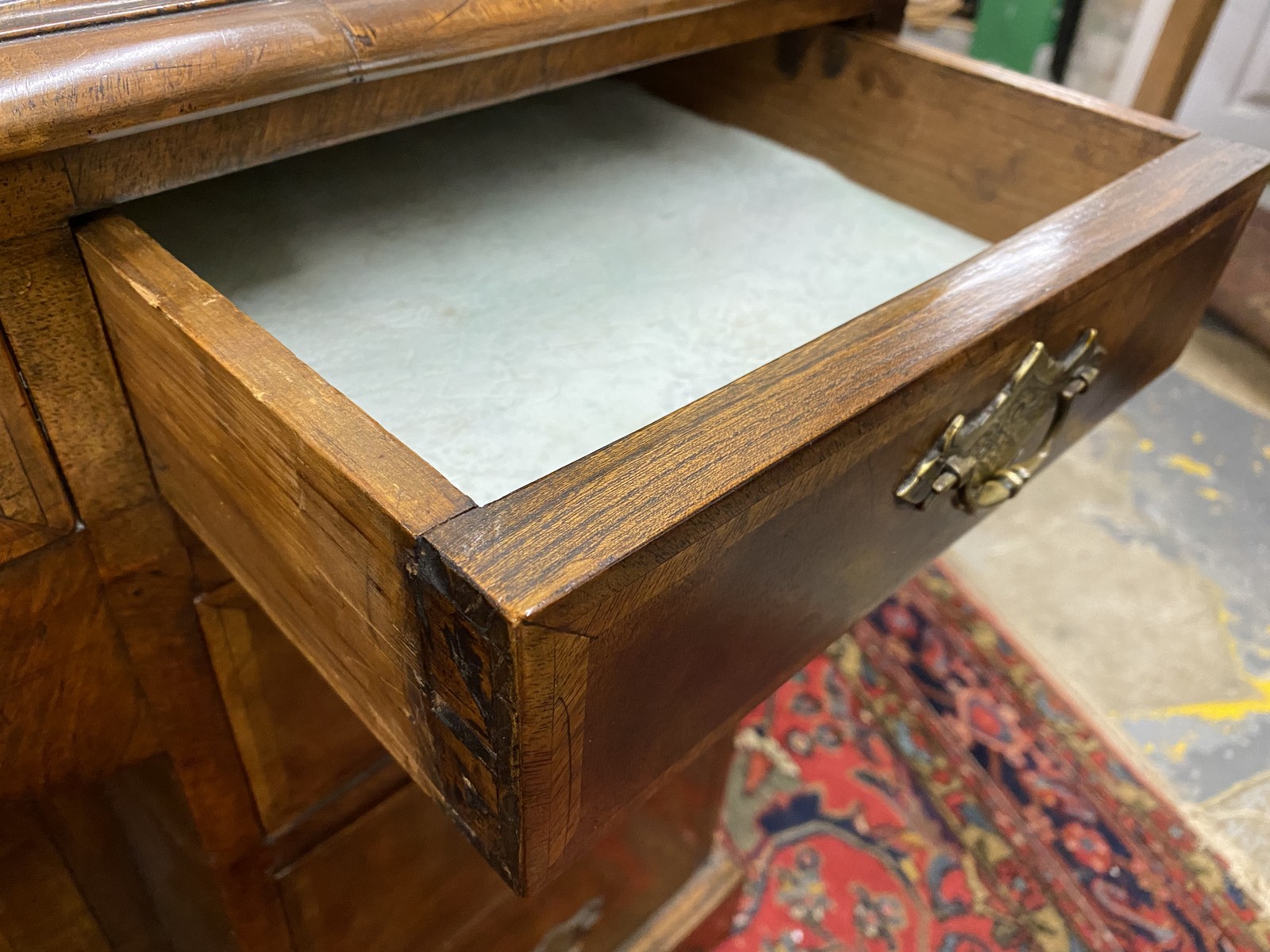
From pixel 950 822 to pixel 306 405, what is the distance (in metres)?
0.98

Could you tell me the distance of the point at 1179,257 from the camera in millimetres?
485

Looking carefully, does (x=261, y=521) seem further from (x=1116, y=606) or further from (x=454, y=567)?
(x=1116, y=606)

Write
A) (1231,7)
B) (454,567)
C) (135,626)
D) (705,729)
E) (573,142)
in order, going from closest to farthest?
(454,567)
(705,729)
(135,626)
(573,142)
(1231,7)

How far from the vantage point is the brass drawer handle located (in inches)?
15.7

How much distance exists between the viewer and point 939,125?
0.60m

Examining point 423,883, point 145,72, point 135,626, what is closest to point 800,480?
point 145,72

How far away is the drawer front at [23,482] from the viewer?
1.28 ft

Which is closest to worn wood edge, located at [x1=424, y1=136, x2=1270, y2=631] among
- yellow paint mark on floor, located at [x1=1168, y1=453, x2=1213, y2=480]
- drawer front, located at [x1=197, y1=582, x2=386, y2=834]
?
drawer front, located at [x1=197, y1=582, x2=386, y2=834]

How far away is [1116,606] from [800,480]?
115cm

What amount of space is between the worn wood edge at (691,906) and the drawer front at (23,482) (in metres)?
0.69

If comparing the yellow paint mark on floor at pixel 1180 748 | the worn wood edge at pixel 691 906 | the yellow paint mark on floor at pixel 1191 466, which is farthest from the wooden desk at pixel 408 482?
the yellow paint mark on floor at pixel 1191 466

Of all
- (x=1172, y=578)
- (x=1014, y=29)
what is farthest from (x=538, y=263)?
(x=1014, y=29)

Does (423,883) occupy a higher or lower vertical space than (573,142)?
lower

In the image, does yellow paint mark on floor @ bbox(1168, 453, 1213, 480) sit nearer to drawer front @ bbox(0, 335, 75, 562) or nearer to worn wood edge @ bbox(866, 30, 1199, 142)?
worn wood edge @ bbox(866, 30, 1199, 142)
